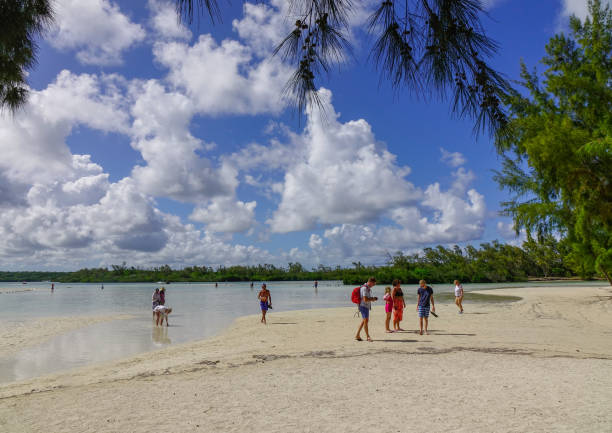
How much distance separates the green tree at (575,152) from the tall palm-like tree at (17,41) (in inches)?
671

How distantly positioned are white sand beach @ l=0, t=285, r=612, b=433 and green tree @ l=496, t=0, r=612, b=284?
8.89 meters

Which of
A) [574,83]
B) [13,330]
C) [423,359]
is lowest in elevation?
[13,330]

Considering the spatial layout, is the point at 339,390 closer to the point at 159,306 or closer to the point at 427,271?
the point at 159,306

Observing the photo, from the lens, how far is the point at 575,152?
17406mm

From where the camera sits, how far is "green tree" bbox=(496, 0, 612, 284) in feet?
57.6

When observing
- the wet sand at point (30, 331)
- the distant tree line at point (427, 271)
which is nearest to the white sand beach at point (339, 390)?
the wet sand at point (30, 331)

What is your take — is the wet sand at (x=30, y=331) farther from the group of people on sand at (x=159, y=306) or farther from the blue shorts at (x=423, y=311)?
the blue shorts at (x=423, y=311)

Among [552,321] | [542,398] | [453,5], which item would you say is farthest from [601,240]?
[453,5]

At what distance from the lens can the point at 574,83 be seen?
20.2 meters

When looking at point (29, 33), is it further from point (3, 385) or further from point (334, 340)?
point (334, 340)

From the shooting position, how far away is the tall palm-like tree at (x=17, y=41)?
132 inches

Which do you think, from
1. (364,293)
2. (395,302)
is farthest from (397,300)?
(364,293)

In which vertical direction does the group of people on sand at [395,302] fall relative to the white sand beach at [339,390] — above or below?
above

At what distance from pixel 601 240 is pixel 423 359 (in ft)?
66.1
